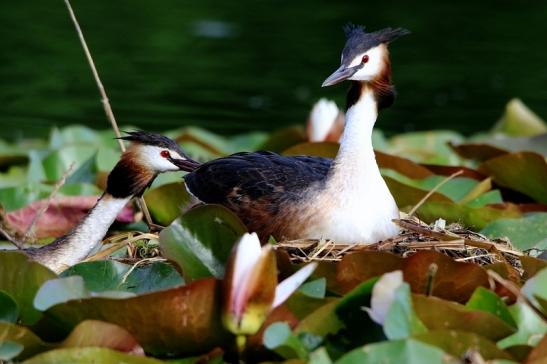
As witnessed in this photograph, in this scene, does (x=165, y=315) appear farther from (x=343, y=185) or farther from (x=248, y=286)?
(x=343, y=185)

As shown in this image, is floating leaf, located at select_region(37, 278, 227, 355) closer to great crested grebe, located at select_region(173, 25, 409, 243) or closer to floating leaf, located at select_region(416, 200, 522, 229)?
great crested grebe, located at select_region(173, 25, 409, 243)

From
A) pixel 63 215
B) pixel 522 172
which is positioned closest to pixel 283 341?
pixel 63 215

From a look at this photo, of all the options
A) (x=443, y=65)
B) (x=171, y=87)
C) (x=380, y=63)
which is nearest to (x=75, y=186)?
(x=380, y=63)

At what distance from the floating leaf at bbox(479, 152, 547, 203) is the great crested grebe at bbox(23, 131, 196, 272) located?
213cm

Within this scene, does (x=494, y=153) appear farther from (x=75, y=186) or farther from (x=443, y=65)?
(x=443, y=65)

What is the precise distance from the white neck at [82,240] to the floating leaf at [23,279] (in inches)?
26.5

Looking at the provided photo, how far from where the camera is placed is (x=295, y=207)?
4.70 m

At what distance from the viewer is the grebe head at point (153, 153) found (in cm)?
472

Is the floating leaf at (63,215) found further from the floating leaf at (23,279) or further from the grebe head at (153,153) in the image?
the floating leaf at (23,279)

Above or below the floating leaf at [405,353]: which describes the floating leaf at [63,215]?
below

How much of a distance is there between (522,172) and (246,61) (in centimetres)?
634

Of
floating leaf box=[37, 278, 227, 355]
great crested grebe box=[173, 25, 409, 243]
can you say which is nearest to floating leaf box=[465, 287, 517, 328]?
floating leaf box=[37, 278, 227, 355]

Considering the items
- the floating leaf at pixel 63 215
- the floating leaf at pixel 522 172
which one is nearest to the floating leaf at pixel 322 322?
the floating leaf at pixel 63 215

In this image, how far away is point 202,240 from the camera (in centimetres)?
402
